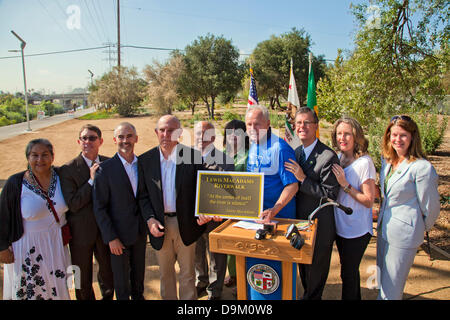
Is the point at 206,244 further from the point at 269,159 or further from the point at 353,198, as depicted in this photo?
the point at 353,198

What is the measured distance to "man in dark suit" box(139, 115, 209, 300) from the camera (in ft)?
10.4

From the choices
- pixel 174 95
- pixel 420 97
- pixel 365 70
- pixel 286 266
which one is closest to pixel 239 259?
pixel 286 266

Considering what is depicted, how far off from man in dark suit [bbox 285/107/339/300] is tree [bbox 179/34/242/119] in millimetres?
27733

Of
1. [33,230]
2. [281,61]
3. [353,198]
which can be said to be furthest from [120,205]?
[281,61]

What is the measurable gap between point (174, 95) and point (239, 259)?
98.5ft

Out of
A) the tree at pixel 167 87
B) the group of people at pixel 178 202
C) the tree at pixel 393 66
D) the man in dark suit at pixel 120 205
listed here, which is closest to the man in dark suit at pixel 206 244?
the group of people at pixel 178 202

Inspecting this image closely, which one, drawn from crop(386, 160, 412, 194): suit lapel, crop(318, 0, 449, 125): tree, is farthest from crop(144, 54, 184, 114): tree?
crop(386, 160, 412, 194): suit lapel

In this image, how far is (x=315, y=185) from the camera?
298 centimetres

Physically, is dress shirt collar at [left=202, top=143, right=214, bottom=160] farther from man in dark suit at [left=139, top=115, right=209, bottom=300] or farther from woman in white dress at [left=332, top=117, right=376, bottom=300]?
woman in white dress at [left=332, top=117, right=376, bottom=300]

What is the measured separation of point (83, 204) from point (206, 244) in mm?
2017

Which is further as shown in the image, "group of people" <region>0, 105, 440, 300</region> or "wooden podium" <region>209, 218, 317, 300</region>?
"group of people" <region>0, 105, 440, 300</region>

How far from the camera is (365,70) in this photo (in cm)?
702

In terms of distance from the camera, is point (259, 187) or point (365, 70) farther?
point (365, 70)

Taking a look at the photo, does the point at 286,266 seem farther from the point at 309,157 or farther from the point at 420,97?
the point at 420,97
